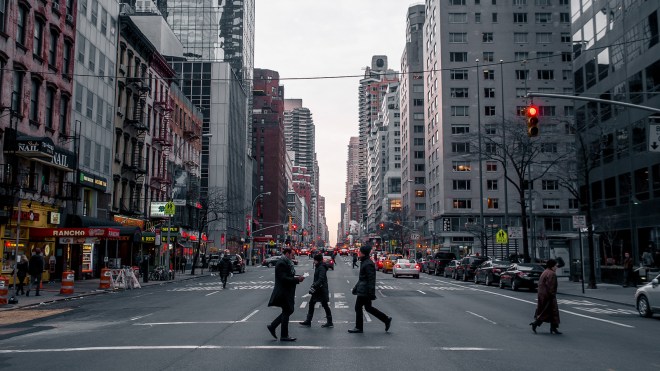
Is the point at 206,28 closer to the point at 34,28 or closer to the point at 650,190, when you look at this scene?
the point at 34,28

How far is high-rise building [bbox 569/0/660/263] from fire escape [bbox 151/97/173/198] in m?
35.5

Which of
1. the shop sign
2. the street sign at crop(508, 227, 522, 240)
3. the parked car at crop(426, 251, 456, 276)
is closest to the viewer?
the street sign at crop(508, 227, 522, 240)

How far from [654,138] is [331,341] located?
13.4m

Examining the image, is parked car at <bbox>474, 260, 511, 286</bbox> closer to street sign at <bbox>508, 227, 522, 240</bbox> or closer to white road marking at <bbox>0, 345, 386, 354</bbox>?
street sign at <bbox>508, 227, 522, 240</bbox>

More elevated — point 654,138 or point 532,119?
point 532,119

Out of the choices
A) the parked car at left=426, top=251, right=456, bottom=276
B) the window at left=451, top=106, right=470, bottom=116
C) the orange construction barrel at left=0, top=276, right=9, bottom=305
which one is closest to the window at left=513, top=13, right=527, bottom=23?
the window at left=451, top=106, right=470, bottom=116

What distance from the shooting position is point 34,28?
32.9 meters

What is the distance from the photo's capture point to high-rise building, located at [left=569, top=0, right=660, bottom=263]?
126 feet

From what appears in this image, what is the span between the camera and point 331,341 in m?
12.1

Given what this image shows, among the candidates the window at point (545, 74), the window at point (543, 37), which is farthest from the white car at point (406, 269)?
the window at point (543, 37)

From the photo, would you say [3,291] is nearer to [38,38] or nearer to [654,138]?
[38,38]

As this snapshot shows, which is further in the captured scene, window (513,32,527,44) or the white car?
window (513,32,527,44)

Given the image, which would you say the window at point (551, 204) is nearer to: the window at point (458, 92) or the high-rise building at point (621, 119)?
the window at point (458, 92)

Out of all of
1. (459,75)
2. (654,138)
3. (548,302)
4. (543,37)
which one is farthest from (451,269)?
(543,37)
